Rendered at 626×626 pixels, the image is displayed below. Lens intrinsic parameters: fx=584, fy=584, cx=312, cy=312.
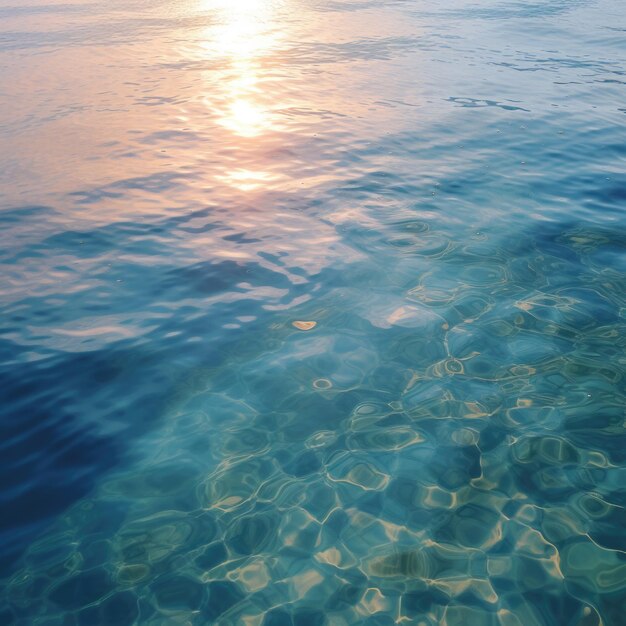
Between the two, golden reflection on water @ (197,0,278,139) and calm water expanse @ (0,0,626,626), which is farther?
golden reflection on water @ (197,0,278,139)

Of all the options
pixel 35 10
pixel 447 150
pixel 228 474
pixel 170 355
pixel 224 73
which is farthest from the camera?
pixel 35 10

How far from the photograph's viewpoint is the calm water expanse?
4203 millimetres

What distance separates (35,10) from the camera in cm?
2988

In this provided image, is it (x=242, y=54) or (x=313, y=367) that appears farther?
(x=242, y=54)

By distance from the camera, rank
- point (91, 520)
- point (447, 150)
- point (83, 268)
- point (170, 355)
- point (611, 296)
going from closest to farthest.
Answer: point (91, 520)
point (170, 355)
point (611, 296)
point (83, 268)
point (447, 150)

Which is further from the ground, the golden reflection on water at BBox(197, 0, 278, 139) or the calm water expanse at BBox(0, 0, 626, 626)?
the golden reflection on water at BBox(197, 0, 278, 139)

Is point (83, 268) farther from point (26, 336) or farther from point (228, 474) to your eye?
point (228, 474)

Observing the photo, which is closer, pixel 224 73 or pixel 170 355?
pixel 170 355

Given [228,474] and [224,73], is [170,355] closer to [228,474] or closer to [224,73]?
[228,474]

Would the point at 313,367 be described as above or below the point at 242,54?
below

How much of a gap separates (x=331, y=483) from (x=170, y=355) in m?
2.48

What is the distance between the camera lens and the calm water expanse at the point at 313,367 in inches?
165

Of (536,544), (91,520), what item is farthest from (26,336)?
(536,544)

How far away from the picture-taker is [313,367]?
6.23 meters
